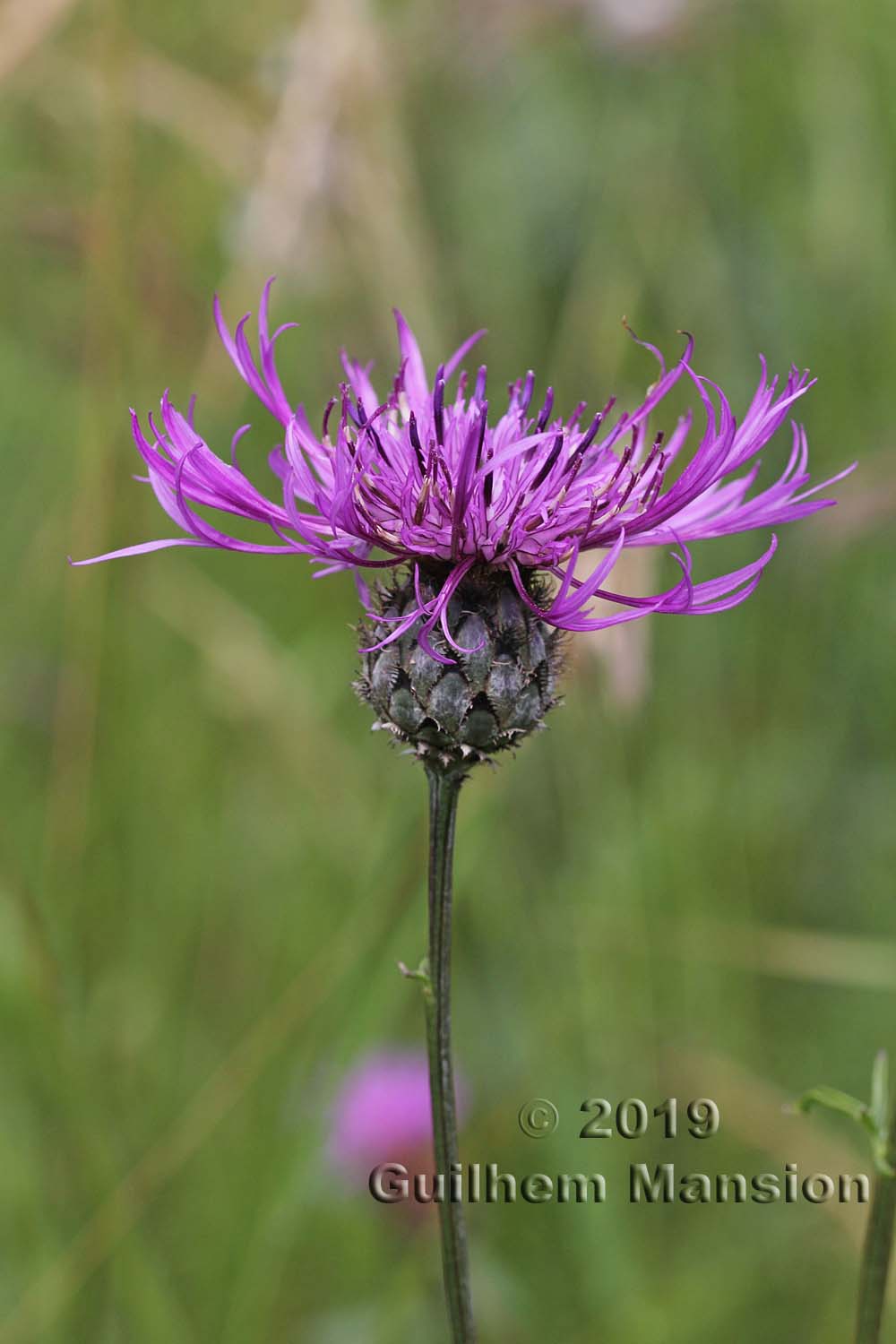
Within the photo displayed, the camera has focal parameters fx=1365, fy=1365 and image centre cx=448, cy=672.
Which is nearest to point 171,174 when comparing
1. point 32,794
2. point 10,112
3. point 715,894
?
point 10,112

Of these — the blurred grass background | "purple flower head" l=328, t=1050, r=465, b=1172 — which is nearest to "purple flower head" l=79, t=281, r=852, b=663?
the blurred grass background

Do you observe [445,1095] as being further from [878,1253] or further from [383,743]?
[383,743]

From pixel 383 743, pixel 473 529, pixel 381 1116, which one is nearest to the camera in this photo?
pixel 473 529

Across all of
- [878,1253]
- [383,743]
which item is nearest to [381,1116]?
[383,743]

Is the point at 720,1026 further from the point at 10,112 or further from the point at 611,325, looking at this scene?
the point at 10,112

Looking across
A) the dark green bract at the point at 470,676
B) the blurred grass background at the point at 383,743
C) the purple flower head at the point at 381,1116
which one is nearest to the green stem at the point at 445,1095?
the dark green bract at the point at 470,676

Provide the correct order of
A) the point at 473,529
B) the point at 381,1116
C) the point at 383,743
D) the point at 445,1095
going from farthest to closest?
the point at 383,743 → the point at 381,1116 → the point at 473,529 → the point at 445,1095
